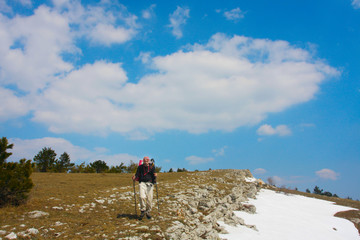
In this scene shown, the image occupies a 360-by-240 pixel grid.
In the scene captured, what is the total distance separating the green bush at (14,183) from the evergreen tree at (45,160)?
139 feet

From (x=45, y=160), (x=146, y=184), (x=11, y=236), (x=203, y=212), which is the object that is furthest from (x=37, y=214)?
(x=45, y=160)

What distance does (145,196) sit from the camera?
1288 centimetres

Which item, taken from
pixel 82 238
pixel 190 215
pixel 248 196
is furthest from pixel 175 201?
pixel 248 196

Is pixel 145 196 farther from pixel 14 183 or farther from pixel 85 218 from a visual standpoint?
pixel 14 183

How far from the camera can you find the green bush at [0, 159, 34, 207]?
44.3 feet

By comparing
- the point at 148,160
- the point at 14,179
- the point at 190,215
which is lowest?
the point at 190,215

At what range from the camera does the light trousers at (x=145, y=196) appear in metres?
12.8

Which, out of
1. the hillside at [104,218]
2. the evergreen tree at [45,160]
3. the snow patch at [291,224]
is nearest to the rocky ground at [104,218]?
the hillside at [104,218]

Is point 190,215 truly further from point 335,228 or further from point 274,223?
point 335,228

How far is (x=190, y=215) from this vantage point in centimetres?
1662

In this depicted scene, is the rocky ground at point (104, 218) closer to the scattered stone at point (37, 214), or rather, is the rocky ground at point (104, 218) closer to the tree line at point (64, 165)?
the scattered stone at point (37, 214)

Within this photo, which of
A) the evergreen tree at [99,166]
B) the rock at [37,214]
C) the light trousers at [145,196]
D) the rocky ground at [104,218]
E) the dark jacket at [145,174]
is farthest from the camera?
the evergreen tree at [99,166]

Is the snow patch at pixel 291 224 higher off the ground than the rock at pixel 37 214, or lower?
lower

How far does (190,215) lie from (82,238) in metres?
8.72
